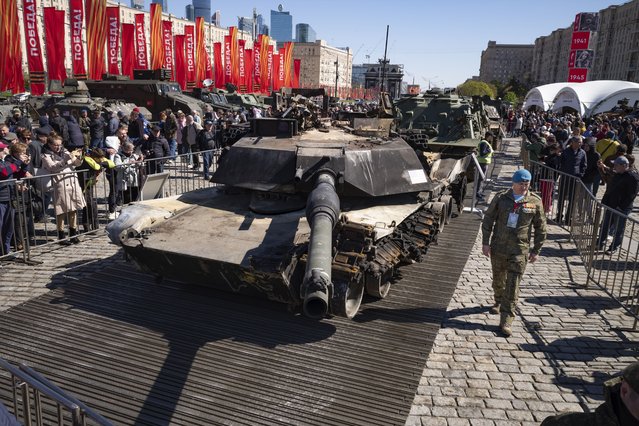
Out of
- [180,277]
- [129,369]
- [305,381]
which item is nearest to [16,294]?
[180,277]

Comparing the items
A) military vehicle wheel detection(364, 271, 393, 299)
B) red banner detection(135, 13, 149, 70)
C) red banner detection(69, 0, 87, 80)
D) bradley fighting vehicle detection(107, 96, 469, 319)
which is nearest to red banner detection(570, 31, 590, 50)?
red banner detection(135, 13, 149, 70)

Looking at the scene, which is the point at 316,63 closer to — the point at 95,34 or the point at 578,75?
the point at 578,75

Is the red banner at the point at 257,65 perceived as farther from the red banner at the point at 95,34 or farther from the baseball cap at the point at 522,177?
the baseball cap at the point at 522,177

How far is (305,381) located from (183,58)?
103 ft

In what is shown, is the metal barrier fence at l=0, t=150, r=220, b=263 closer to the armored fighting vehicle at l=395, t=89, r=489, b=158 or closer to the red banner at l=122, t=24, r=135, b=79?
the armored fighting vehicle at l=395, t=89, r=489, b=158

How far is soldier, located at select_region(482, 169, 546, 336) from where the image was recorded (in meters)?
6.08

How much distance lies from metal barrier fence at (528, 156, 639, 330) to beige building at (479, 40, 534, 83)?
173880mm

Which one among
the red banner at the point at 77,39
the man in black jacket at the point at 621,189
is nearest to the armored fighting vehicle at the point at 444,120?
the man in black jacket at the point at 621,189

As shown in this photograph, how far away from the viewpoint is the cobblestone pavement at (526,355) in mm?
4758

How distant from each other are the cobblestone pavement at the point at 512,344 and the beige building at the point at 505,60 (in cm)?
17818

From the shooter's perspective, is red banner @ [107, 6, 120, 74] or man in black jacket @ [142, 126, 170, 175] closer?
man in black jacket @ [142, 126, 170, 175]

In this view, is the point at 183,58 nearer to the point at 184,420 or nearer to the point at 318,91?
the point at 318,91

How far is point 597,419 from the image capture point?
2262 mm

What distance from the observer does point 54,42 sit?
72.9 ft
